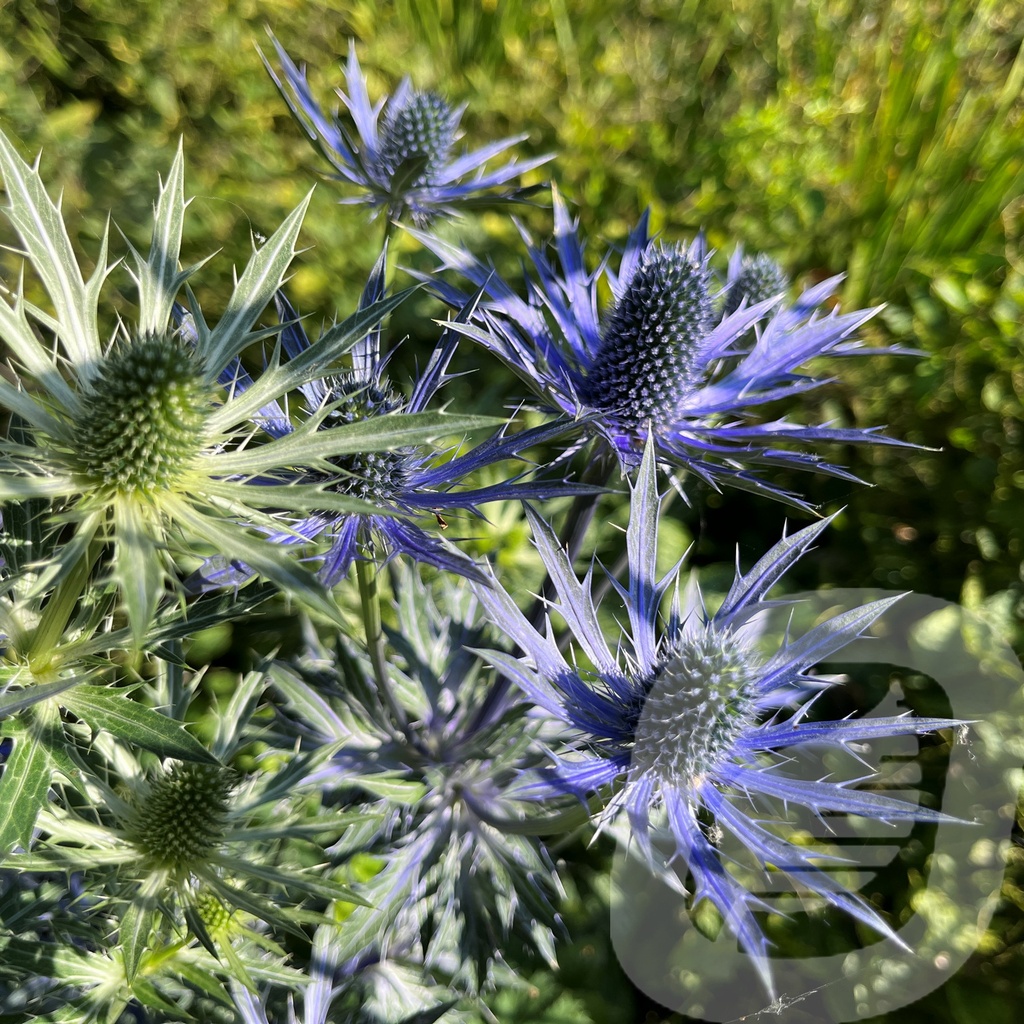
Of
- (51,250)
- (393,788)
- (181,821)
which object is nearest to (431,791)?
(393,788)

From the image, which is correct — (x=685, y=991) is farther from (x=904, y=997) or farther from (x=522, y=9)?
(x=522, y=9)

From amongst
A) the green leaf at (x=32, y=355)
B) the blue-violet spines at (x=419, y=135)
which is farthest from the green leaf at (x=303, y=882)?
the blue-violet spines at (x=419, y=135)

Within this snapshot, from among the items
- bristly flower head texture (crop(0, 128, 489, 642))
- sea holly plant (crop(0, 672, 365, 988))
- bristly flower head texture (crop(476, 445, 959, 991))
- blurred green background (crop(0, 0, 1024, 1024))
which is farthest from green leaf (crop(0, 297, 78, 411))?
blurred green background (crop(0, 0, 1024, 1024))

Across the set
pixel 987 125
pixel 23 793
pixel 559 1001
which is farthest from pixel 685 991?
pixel 987 125

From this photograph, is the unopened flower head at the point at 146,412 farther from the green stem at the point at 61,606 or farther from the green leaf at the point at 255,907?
the green leaf at the point at 255,907

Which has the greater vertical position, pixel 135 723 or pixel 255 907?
pixel 135 723
